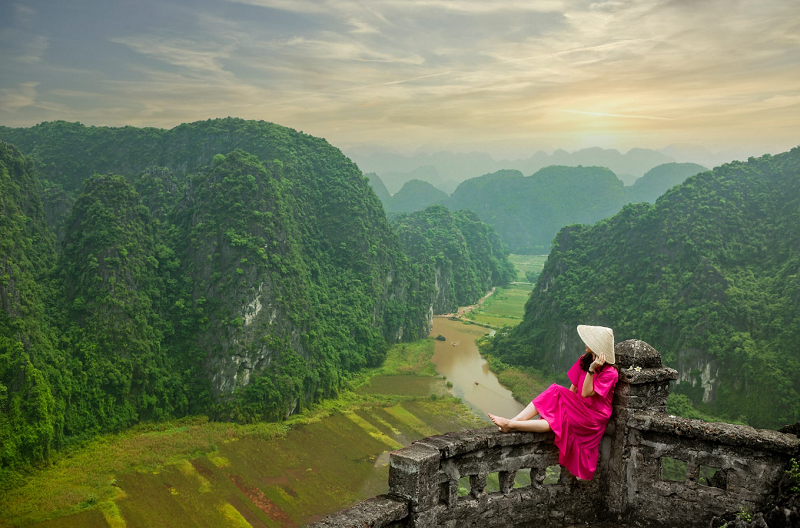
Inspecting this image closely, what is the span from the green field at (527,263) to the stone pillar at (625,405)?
108738 mm

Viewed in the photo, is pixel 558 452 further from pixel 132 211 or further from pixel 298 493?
pixel 132 211

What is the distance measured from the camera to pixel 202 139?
6506 centimetres

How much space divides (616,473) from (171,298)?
42.0 m

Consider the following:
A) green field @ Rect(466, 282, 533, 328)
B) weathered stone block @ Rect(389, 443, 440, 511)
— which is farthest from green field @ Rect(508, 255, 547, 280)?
weathered stone block @ Rect(389, 443, 440, 511)

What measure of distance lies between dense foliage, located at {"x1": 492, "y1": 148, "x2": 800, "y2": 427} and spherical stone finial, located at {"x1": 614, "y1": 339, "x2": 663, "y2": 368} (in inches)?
1316

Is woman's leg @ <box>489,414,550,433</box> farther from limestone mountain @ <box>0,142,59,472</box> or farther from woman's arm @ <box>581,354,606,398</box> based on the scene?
limestone mountain @ <box>0,142,59,472</box>

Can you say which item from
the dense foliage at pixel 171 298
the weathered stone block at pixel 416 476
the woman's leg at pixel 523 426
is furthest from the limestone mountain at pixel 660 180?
the weathered stone block at pixel 416 476

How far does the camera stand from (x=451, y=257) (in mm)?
92625

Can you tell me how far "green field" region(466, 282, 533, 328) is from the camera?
241ft

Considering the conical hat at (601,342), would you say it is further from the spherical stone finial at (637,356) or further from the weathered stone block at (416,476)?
the weathered stone block at (416,476)

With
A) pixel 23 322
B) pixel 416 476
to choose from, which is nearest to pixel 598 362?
pixel 416 476

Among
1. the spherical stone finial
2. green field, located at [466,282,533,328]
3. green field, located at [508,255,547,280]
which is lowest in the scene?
green field, located at [466,282,533,328]

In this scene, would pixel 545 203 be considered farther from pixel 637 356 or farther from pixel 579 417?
pixel 579 417

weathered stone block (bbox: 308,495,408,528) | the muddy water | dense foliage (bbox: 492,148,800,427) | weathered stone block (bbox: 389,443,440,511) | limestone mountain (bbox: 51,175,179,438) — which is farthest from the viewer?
the muddy water
